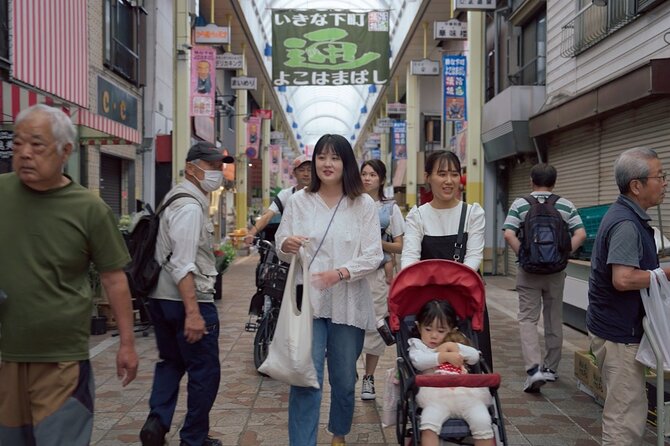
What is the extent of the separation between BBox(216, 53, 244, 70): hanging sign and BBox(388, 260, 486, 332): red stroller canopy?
54.9ft

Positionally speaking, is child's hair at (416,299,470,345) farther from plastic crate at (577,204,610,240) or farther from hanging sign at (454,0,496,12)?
hanging sign at (454,0,496,12)

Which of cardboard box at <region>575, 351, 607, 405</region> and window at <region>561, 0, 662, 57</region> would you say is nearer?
cardboard box at <region>575, 351, 607, 405</region>

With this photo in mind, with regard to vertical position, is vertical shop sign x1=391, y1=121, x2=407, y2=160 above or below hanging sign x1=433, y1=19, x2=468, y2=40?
below

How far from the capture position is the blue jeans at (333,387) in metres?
3.62

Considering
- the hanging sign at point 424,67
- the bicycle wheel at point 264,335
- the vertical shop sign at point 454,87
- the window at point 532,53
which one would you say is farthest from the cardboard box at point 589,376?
the hanging sign at point 424,67

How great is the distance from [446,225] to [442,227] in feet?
0.09

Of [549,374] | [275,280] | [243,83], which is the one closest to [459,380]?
[275,280]

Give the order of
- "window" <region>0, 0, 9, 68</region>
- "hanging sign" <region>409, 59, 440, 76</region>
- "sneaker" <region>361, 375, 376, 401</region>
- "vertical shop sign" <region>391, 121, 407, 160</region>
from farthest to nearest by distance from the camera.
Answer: "vertical shop sign" <region>391, 121, 407, 160</region> → "hanging sign" <region>409, 59, 440, 76</region> → "window" <region>0, 0, 9, 68</region> → "sneaker" <region>361, 375, 376, 401</region>

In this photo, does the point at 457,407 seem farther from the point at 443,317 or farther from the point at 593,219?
the point at 593,219

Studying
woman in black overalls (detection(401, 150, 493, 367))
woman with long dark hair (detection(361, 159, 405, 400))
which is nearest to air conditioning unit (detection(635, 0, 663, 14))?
woman with long dark hair (detection(361, 159, 405, 400))

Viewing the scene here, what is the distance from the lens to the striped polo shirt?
5645 mm

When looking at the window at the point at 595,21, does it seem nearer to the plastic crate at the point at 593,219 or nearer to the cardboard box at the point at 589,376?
the plastic crate at the point at 593,219

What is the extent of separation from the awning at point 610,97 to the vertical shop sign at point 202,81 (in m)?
8.04

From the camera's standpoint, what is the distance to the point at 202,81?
53.5 ft
